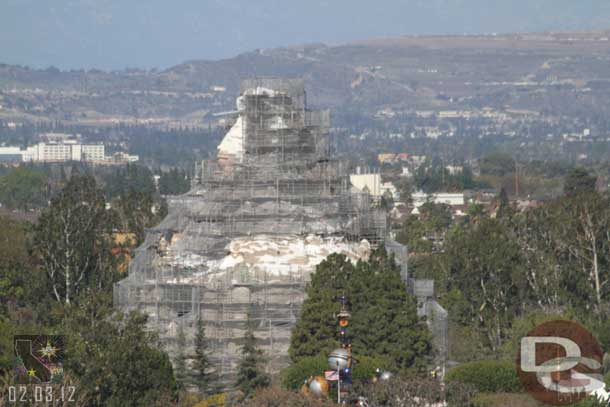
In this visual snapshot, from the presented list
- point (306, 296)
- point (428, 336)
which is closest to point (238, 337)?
point (306, 296)

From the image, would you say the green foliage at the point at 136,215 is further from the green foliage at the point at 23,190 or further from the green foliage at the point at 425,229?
the green foliage at the point at 23,190

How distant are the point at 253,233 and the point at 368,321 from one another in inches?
328

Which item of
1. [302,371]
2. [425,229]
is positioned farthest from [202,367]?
[425,229]

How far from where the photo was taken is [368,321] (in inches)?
1757

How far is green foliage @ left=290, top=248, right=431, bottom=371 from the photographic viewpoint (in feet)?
145

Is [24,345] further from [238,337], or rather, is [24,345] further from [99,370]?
[238,337]

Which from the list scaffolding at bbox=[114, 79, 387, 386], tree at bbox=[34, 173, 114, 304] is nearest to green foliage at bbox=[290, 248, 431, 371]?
scaffolding at bbox=[114, 79, 387, 386]

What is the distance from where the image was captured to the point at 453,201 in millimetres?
141375

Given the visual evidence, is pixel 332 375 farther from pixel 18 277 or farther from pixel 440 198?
pixel 440 198

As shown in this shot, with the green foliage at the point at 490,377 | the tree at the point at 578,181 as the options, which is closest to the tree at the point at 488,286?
the green foliage at the point at 490,377

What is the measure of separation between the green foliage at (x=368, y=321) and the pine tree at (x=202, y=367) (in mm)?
2018

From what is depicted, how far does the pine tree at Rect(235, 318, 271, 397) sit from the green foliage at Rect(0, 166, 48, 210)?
85277mm

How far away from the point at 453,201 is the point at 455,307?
85.7 m

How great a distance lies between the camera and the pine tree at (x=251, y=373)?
43.2 metres
